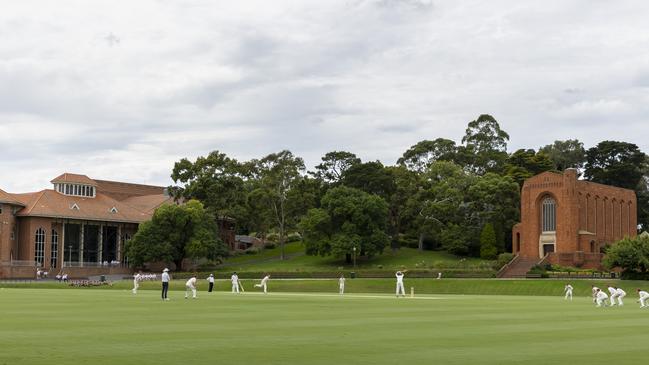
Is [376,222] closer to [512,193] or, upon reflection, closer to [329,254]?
[329,254]

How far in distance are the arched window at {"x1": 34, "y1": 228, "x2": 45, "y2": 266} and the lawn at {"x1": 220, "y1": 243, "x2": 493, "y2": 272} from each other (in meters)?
23.2

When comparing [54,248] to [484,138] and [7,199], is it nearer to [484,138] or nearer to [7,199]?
[7,199]

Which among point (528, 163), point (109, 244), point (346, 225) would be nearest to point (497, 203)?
point (528, 163)

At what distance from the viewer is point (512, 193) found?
10919 cm

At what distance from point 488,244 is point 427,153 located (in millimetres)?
36858

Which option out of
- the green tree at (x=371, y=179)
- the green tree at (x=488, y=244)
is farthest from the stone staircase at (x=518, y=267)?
the green tree at (x=371, y=179)

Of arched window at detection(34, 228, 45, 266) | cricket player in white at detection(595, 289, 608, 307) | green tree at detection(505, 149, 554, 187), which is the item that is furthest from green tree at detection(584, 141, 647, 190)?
cricket player in white at detection(595, 289, 608, 307)

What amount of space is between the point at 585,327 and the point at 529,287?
43.9m

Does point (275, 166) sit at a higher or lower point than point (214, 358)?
higher

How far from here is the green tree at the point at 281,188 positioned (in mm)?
116375

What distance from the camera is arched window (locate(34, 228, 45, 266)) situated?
107562mm

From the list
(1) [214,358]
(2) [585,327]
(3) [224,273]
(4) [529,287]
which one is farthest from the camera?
(3) [224,273]

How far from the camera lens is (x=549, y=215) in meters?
96.2

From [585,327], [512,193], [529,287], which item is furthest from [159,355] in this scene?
[512,193]
